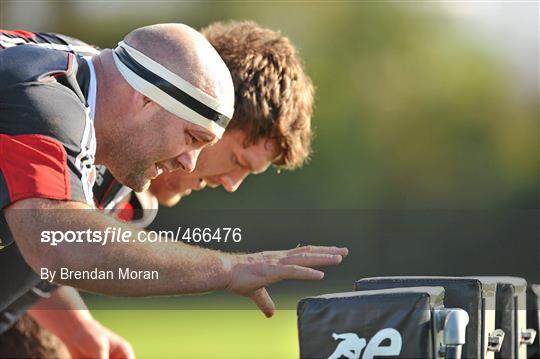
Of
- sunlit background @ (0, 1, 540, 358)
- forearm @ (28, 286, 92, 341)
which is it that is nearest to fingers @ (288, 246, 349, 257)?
forearm @ (28, 286, 92, 341)

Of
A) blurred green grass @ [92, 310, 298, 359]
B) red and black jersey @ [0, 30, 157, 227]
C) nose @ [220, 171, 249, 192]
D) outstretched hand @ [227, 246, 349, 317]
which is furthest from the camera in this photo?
blurred green grass @ [92, 310, 298, 359]

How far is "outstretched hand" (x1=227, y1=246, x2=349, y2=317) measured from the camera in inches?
93.8

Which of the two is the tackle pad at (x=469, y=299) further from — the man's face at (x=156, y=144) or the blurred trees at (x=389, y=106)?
the blurred trees at (x=389, y=106)

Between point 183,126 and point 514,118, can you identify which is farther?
point 514,118

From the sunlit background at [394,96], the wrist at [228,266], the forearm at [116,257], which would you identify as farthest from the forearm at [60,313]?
the sunlit background at [394,96]

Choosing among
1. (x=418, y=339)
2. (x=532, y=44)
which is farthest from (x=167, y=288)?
(x=532, y=44)

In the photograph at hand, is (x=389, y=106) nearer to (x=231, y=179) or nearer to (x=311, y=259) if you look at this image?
(x=231, y=179)

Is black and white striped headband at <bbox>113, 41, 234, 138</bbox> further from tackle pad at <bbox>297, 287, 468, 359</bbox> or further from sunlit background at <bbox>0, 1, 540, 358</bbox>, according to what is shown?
sunlit background at <bbox>0, 1, 540, 358</bbox>

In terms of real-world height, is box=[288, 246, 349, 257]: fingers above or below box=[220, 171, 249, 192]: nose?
above

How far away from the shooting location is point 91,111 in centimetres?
307

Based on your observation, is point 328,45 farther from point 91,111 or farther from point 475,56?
point 91,111

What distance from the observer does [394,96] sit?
602 inches

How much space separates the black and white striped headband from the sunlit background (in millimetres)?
9322

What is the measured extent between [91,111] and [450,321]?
142 centimetres
